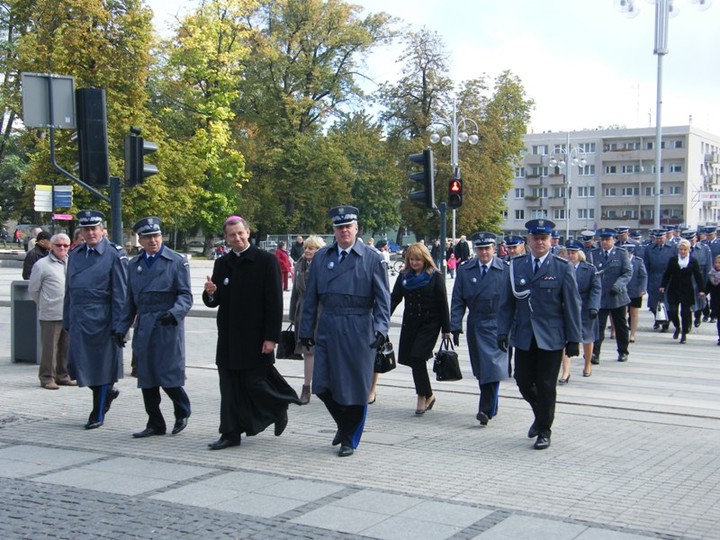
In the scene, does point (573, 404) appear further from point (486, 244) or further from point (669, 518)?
point (669, 518)

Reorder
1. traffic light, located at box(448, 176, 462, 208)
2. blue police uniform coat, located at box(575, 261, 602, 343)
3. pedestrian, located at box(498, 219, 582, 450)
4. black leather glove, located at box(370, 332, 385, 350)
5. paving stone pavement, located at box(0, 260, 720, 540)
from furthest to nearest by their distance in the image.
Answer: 1. traffic light, located at box(448, 176, 462, 208)
2. blue police uniform coat, located at box(575, 261, 602, 343)
3. pedestrian, located at box(498, 219, 582, 450)
4. black leather glove, located at box(370, 332, 385, 350)
5. paving stone pavement, located at box(0, 260, 720, 540)

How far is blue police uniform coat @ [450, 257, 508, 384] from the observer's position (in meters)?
8.76

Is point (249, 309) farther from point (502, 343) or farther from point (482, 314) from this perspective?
point (482, 314)

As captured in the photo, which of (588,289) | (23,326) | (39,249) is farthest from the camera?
(39,249)

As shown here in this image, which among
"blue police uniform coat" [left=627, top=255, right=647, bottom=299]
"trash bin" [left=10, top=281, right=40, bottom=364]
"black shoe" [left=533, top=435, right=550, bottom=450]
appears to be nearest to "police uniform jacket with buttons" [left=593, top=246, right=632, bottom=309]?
"blue police uniform coat" [left=627, top=255, right=647, bottom=299]

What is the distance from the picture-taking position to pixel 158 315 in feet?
26.2

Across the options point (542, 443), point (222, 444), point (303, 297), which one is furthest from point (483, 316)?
point (222, 444)

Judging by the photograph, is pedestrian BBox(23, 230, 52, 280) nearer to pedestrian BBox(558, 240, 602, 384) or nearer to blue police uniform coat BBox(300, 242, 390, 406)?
blue police uniform coat BBox(300, 242, 390, 406)

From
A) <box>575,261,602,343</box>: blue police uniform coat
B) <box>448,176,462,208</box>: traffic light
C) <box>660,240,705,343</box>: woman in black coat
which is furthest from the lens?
<box>448,176,462,208</box>: traffic light

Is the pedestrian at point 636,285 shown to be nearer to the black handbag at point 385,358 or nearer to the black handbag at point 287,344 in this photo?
the black handbag at point 287,344

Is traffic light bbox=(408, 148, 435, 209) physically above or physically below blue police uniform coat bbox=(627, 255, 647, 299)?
above

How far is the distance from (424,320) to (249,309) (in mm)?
2251

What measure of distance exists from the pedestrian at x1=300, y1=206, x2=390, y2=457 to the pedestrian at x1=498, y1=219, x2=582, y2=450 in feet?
4.20

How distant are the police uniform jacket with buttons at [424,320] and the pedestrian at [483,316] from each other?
15cm
